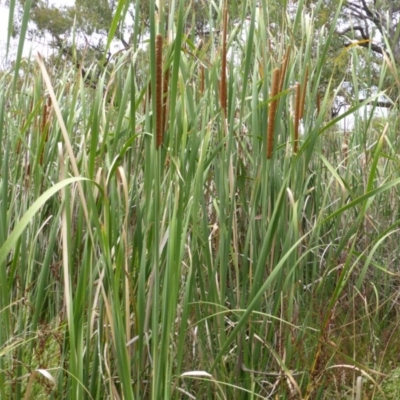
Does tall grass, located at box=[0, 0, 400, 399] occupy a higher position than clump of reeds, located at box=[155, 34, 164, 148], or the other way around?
clump of reeds, located at box=[155, 34, 164, 148]

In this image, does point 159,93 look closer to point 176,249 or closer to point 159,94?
point 159,94

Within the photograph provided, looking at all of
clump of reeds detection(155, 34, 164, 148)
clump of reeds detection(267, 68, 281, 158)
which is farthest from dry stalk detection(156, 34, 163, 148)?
clump of reeds detection(267, 68, 281, 158)

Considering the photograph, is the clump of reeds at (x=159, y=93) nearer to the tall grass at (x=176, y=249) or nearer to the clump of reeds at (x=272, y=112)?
the tall grass at (x=176, y=249)

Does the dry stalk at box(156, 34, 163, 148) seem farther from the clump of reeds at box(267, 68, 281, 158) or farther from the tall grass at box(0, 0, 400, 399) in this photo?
the clump of reeds at box(267, 68, 281, 158)

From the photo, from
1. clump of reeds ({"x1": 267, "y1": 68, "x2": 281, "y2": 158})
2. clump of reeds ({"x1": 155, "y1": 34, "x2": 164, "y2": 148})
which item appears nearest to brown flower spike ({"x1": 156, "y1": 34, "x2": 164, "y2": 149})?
clump of reeds ({"x1": 155, "y1": 34, "x2": 164, "y2": 148})

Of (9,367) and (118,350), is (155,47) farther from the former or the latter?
(9,367)

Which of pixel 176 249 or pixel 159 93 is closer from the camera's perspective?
pixel 159 93

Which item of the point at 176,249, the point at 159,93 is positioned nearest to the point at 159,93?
the point at 159,93

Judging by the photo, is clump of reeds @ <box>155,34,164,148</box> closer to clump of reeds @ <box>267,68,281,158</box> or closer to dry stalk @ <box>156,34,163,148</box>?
dry stalk @ <box>156,34,163,148</box>

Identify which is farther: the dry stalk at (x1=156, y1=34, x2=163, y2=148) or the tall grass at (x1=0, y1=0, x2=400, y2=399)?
the tall grass at (x1=0, y1=0, x2=400, y2=399)

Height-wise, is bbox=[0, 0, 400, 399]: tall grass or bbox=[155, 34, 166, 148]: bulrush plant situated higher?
bbox=[155, 34, 166, 148]: bulrush plant

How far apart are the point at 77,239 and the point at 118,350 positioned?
315 mm

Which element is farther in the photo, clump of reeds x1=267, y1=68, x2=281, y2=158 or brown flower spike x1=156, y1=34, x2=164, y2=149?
clump of reeds x1=267, y1=68, x2=281, y2=158

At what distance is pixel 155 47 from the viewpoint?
2.76ft
